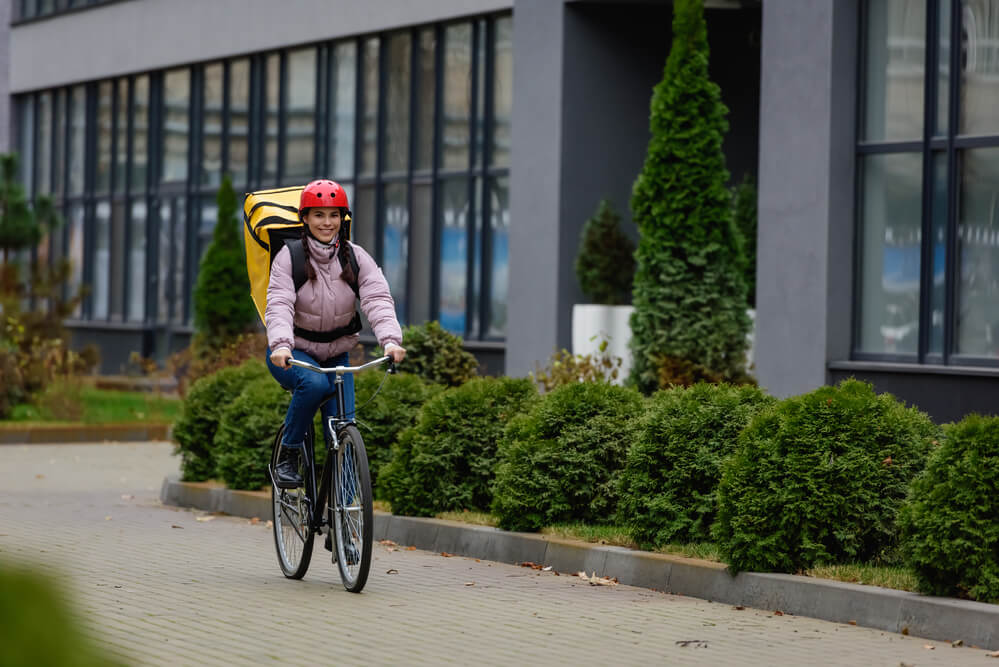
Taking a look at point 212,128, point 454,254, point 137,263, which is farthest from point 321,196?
point 137,263

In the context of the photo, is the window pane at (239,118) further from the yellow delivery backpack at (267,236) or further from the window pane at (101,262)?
the yellow delivery backpack at (267,236)

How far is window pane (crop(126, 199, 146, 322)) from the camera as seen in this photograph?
31359 mm

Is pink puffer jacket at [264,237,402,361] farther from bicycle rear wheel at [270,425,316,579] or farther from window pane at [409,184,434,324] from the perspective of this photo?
window pane at [409,184,434,324]

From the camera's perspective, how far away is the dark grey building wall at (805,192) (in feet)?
53.1

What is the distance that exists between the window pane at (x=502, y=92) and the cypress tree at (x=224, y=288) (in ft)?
17.8

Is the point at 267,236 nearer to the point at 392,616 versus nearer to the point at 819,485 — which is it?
the point at 392,616

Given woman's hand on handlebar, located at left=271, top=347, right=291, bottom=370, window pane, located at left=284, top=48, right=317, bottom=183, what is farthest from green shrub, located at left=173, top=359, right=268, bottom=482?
window pane, located at left=284, top=48, right=317, bottom=183

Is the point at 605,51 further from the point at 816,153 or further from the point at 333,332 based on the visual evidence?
the point at 333,332

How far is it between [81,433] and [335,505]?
11.6 m

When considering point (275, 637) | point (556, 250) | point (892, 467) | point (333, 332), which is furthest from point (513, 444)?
point (556, 250)

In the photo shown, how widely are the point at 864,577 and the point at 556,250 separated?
12.8m

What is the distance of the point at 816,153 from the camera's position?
53.5ft

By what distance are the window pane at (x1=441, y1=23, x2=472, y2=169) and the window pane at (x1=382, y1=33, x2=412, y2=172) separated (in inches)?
40.9

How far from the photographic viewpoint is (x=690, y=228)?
17.4 metres
